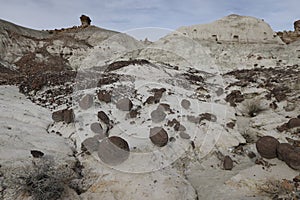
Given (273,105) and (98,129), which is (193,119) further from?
(273,105)

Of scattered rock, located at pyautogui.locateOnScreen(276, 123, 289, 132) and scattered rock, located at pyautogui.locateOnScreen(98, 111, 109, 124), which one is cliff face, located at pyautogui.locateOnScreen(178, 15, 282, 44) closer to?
scattered rock, located at pyautogui.locateOnScreen(276, 123, 289, 132)

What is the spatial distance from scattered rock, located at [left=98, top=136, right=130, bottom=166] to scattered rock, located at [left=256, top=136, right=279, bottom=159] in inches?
117

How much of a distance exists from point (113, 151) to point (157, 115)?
2.56 metres

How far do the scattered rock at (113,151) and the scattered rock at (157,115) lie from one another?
6.99ft

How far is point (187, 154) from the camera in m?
5.60

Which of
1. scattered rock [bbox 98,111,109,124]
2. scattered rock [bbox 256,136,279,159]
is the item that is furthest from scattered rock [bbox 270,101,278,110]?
scattered rock [bbox 98,111,109,124]

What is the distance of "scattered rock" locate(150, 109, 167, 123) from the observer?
661 cm

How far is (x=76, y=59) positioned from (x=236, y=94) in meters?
16.9

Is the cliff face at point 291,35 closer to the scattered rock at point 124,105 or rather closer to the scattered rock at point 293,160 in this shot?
the scattered rock at point 124,105

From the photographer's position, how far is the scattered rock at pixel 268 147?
4.97 metres

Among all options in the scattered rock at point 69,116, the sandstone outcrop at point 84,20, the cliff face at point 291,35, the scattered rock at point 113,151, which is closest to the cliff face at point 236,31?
A: the cliff face at point 291,35

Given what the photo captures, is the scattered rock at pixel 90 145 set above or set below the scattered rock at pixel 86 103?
below

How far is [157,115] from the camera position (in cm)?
674

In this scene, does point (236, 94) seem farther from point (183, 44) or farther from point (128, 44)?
point (128, 44)
